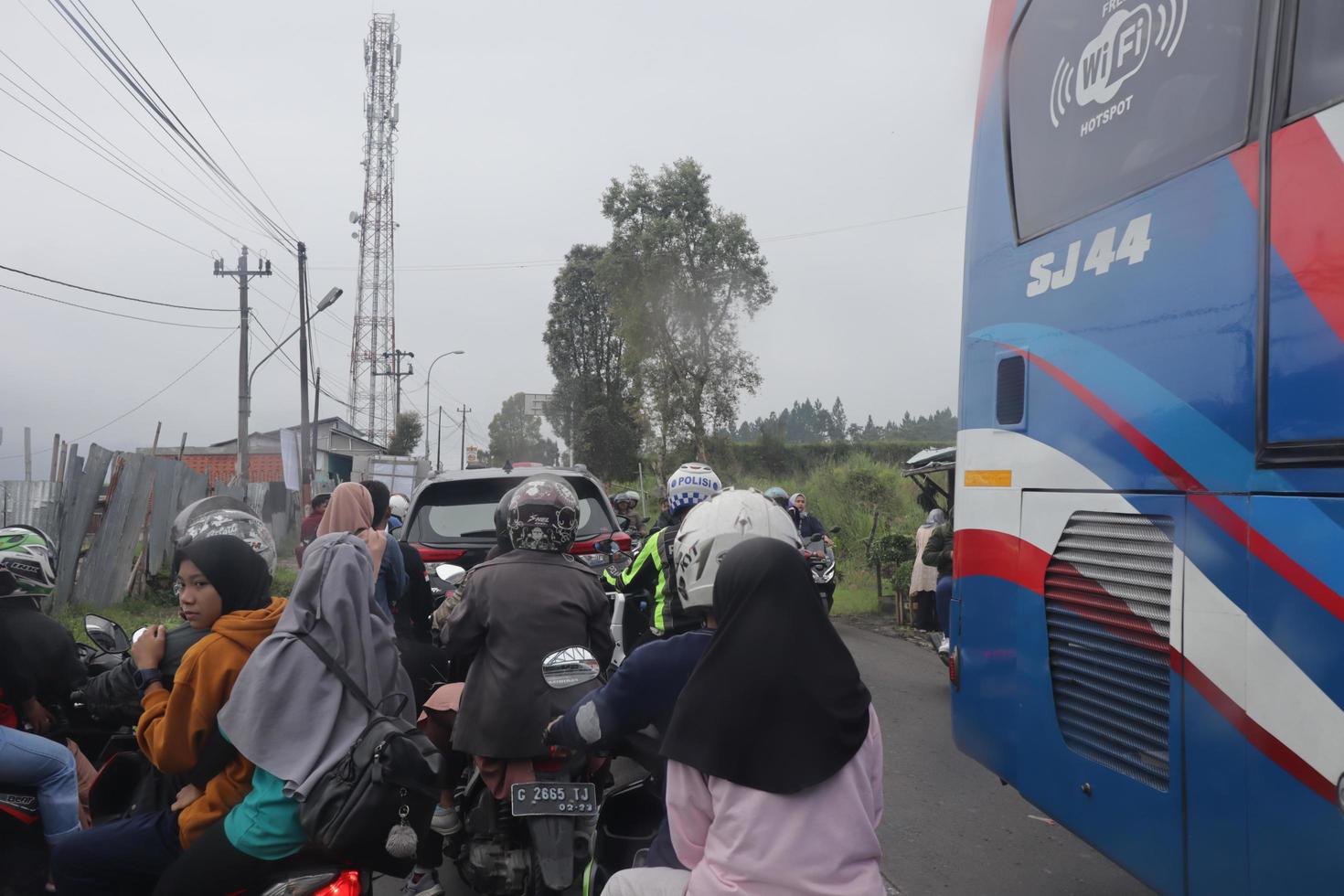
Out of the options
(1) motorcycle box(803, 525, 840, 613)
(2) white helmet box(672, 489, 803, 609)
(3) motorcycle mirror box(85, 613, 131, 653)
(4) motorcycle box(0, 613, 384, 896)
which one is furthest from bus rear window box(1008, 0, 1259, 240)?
(1) motorcycle box(803, 525, 840, 613)

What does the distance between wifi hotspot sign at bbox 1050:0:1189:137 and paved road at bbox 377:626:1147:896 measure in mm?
3345

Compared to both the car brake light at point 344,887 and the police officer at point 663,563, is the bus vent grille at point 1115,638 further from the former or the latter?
the car brake light at point 344,887

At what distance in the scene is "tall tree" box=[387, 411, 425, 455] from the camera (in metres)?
48.8

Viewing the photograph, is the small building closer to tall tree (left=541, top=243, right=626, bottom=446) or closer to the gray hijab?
tall tree (left=541, top=243, right=626, bottom=446)

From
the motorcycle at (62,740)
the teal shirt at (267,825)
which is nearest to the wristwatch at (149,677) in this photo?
the teal shirt at (267,825)

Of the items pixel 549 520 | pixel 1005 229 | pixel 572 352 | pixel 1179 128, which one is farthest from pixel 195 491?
pixel 572 352

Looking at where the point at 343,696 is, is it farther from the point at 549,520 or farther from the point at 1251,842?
the point at 1251,842

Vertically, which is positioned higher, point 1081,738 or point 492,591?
point 492,591

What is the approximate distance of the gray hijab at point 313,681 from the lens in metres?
2.62

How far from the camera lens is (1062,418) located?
138 inches

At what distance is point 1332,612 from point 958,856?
10.0 feet

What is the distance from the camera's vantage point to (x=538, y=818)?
10.6ft

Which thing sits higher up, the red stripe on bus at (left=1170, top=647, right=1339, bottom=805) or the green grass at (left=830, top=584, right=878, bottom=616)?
the red stripe on bus at (left=1170, top=647, right=1339, bottom=805)

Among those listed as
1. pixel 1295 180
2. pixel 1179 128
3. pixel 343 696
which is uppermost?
pixel 1179 128
